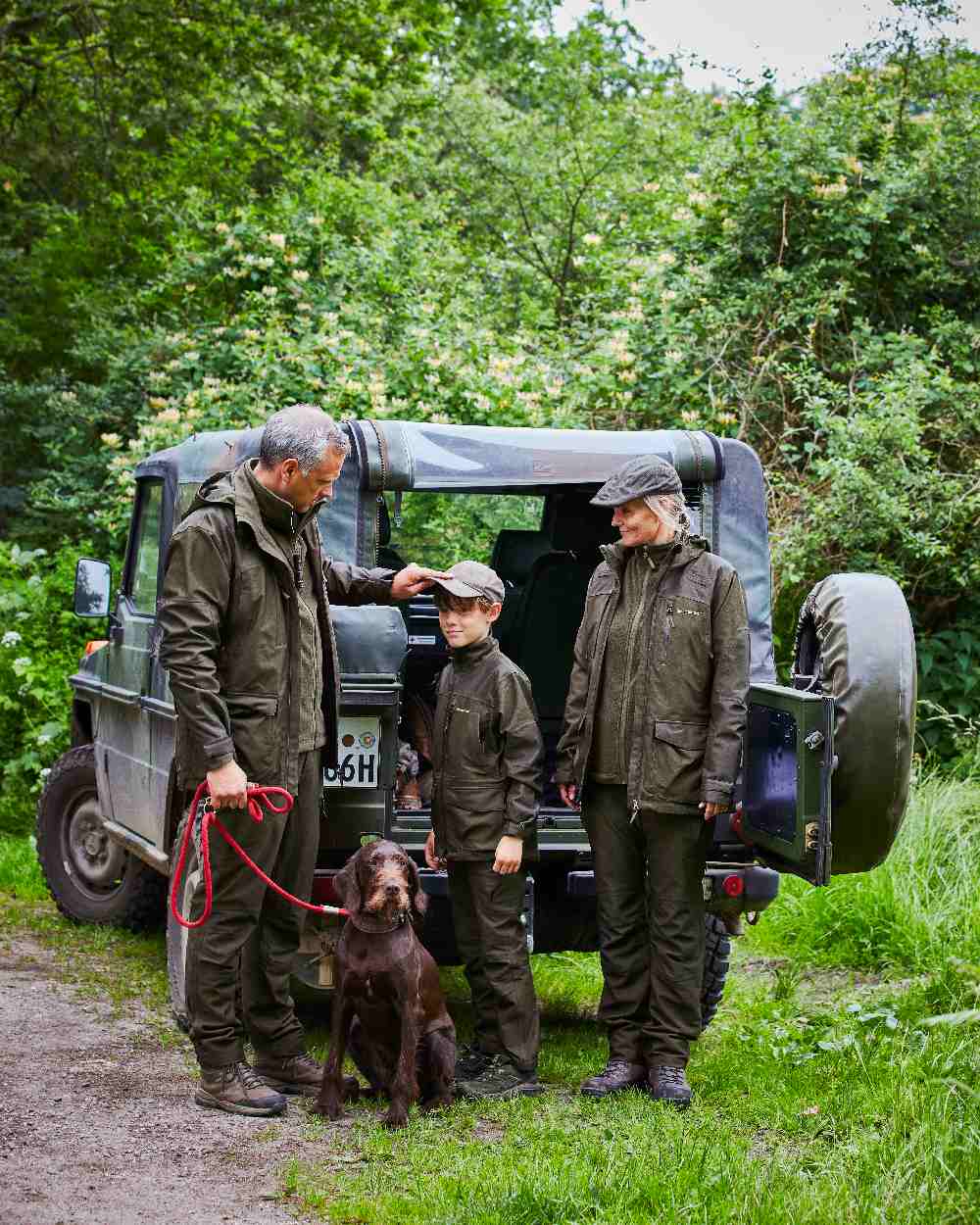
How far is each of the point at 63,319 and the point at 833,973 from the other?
10928 mm

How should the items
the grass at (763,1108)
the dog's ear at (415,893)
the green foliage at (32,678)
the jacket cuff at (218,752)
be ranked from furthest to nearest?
the green foliage at (32,678) < the dog's ear at (415,893) < the jacket cuff at (218,752) < the grass at (763,1108)

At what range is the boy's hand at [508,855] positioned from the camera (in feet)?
16.1

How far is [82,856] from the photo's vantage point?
765 cm

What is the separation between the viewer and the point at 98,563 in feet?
22.7

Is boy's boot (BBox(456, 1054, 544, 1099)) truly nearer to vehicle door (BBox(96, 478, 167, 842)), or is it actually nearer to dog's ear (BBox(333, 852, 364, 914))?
dog's ear (BBox(333, 852, 364, 914))

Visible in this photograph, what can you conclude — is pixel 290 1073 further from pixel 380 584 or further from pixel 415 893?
pixel 380 584

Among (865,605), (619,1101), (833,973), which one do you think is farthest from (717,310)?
(619,1101)

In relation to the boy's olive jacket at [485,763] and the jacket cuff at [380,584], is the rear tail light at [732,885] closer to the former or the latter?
the boy's olive jacket at [485,763]

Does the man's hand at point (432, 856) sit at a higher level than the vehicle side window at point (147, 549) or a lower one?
lower

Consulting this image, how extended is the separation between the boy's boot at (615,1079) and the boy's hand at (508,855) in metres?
0.72

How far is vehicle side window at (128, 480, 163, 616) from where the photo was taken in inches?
A: 260

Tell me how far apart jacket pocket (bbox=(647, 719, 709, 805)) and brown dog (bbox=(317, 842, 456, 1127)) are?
0.82 metres

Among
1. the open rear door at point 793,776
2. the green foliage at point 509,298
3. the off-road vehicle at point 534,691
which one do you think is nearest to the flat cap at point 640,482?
the off-road vehicle at point 534,691

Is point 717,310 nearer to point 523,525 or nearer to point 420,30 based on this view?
point 523,525
